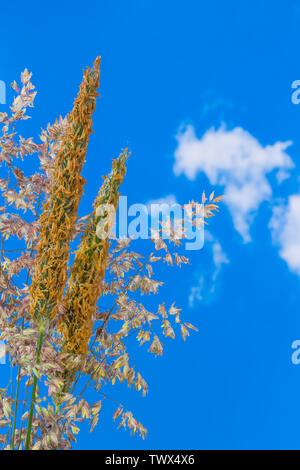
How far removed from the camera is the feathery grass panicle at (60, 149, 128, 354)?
3357mm

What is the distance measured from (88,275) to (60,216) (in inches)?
17.4

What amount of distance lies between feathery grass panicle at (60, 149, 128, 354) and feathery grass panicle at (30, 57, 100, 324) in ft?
0.33

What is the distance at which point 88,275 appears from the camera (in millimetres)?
3377

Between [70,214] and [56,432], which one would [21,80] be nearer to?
[70,214]

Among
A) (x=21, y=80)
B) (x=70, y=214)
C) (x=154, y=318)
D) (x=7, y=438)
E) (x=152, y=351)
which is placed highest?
(x=21, y=80)

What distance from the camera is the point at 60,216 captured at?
11.0 feet

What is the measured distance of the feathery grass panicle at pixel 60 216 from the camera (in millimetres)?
3320

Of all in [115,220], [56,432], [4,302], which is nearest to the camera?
[56,432]

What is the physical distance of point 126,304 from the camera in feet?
12.2

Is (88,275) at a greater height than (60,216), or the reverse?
(60,216)

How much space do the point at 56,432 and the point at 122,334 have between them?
0.95 meters

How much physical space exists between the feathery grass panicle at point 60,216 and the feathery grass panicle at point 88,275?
10cm

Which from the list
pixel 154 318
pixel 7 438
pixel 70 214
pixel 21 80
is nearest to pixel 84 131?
pixel 70 214

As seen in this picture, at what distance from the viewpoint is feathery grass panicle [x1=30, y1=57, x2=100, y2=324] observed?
3.32 m
